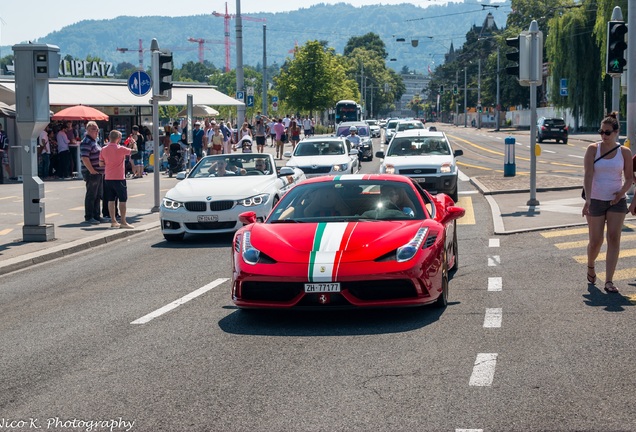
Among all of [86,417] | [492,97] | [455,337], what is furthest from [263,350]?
[492,97]

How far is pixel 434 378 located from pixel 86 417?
232 centimetres

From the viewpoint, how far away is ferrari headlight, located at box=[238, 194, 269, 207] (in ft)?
52.3

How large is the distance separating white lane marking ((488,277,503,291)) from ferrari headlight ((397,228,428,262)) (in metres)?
1.81

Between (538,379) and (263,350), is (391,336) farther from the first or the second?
(538,379)

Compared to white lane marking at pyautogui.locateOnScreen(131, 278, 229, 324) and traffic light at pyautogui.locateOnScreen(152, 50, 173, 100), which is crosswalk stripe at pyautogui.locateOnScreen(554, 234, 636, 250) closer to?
white lane marking at pyautogui.locateOnScreen(131, 278, 229, 324)

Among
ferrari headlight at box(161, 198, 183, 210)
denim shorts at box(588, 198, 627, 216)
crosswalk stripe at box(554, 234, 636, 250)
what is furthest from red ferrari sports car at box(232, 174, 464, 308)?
ferrari headlight at box(161, 198, 183, 210)

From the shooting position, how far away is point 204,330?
862 cm

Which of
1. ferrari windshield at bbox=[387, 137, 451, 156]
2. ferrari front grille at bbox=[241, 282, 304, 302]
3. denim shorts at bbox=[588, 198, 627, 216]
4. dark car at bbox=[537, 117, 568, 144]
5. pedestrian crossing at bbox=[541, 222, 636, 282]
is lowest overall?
pedestrian crossing at bbox=[541, 222, 636, 282]

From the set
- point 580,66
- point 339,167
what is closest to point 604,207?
point 339,167

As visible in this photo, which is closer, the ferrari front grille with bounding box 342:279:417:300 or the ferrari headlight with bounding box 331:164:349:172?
the ferrari front grille with bounding box 342:279:417:300

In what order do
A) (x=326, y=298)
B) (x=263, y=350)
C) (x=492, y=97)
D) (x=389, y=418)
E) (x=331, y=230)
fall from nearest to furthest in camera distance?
1. (x=389, y=418)
2. (x=263, y=350)
3. (x=326, y=298)
4. (x=331, y=230)
5. (x=492, y=97)

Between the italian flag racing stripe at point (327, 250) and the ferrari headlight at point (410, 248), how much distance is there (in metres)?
0.53

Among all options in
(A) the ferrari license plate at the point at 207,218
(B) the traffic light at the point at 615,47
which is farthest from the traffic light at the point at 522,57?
(A) the ferrari license plate at the point at 207,218

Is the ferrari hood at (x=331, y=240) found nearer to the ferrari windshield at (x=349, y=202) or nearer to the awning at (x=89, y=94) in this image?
the ferrari windshield at (x=349, y=202)
